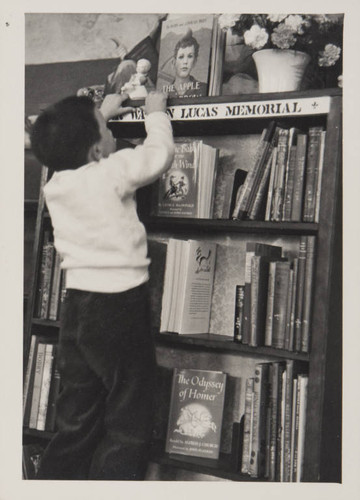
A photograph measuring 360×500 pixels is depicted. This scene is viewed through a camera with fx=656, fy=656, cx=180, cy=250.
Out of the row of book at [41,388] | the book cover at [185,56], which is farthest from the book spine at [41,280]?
the book cover at [185,56]

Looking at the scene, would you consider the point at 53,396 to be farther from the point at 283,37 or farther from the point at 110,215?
the point at 283,37

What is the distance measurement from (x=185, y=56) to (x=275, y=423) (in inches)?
42.1

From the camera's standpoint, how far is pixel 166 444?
75.9 inches

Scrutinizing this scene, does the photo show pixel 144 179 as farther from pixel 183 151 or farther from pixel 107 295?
pixel 107 295

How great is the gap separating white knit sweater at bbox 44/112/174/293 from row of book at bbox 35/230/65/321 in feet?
0.63

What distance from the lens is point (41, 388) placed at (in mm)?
1972

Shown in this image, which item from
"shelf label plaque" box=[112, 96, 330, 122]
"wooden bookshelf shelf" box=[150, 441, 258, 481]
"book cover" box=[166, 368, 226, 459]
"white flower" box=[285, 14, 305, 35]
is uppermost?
"white flower" box=[285, 14, 305, 35]

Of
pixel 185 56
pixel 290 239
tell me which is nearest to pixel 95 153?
pixel 185 56

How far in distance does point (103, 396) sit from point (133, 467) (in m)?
0.22

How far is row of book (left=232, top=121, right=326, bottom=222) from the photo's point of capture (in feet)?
5.62

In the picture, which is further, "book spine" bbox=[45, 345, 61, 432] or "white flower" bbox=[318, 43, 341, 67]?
"book spine" bbox=[45, 345, 61, 432]

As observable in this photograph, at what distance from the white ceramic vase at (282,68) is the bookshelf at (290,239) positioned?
3.2 inches

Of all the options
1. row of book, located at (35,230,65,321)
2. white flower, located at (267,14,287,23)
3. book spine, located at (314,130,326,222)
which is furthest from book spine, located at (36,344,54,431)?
white flower, located at (267,14,287,23)

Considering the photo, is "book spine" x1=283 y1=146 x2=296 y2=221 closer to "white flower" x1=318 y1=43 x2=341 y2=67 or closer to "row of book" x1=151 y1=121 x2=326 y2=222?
"row of book" x1=151 y1=121 x2=326 y2=222
